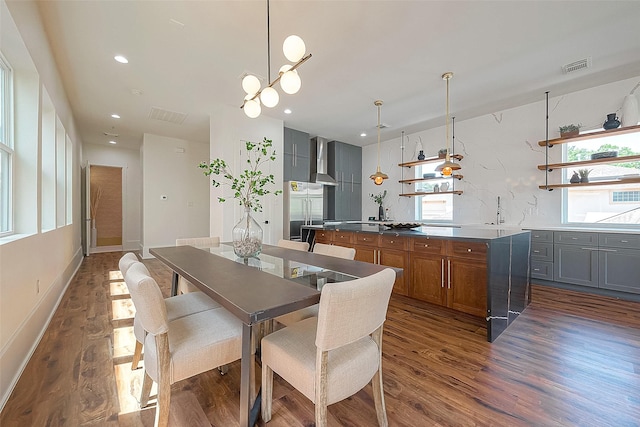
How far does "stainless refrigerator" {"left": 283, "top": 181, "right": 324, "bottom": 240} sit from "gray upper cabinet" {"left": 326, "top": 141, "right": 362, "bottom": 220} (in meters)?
0.89

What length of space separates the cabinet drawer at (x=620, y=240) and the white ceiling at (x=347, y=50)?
2.05 m

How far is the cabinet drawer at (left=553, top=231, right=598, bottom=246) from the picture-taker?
3494mm

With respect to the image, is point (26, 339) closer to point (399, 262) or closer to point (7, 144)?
point (7, 144)

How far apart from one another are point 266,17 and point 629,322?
15.0 ft

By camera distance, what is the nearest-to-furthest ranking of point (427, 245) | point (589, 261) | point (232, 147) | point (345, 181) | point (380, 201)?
1. point (427, 245)
2. point (589, 261)
3. point (232, 147)
4. point (380, 201)
5. point (345, 181)

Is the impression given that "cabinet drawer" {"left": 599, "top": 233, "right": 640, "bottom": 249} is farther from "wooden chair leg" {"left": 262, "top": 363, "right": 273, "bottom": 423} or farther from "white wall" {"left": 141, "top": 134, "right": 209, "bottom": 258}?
"white wall" {"left": 141, "top": 134, "right": 209, "bottom": 258}

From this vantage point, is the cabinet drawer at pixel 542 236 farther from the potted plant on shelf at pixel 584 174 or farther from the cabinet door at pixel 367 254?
the cabinet door at pixel 367 254

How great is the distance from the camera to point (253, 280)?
4.54 feet

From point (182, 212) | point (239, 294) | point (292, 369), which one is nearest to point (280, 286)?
point (239, 294)

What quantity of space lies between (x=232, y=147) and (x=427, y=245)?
3.35 m

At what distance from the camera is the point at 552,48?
2734 millimetres

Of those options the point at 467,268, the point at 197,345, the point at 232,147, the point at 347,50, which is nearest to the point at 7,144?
the point at 197,345

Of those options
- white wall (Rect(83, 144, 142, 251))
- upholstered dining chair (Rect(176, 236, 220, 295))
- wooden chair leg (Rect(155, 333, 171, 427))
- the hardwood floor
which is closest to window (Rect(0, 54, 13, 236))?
the hardwood floor

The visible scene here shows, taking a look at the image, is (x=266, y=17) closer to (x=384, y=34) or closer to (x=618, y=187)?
(x=384, y=34)
